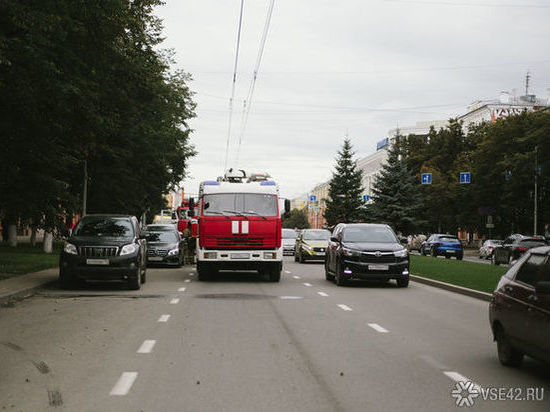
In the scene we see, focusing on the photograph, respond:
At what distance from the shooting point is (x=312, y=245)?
33844mm

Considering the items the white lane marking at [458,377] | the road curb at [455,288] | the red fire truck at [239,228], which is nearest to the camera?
the white lane marking at [458,377]

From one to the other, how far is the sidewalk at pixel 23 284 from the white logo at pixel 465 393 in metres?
9.69

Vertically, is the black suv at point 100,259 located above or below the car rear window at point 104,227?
below

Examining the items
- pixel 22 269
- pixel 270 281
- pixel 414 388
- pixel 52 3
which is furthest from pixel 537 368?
pixel 22 269

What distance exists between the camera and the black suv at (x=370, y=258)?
19.2 metres

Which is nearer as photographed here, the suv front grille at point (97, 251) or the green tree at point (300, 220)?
the suv front grille at point (97, 251)

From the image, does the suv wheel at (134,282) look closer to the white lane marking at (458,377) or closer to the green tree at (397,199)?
the white lane marking at (458,377)

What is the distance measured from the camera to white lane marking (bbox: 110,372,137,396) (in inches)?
257

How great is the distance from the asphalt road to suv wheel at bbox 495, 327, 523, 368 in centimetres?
11

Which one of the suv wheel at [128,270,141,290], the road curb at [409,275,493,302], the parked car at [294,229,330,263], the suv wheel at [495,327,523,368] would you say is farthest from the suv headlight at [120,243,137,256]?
the parked car at [294,229,330,263]

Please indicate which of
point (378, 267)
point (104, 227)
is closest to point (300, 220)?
point (378, 267)

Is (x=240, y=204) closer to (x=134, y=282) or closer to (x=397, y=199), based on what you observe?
(x=134, y=282)

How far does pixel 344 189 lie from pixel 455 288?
7364 cm

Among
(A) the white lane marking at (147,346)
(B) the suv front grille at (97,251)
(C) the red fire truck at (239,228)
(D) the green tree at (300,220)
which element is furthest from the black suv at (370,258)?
(D) the green tree at (300,220)
